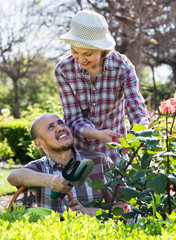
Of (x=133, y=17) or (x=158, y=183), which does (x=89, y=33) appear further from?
(x=133, y=17)

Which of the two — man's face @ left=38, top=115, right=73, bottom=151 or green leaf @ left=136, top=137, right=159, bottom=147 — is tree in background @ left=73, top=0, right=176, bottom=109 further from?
green leaf @ left=136, top=137, right=159, bottom=147

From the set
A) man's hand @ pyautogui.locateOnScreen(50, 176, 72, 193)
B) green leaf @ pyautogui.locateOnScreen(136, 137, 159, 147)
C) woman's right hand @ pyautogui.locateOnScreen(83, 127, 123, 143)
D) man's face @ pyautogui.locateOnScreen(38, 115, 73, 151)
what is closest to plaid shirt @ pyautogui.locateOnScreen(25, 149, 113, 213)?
man's face @ pyautogui.locateOnScreen(38, 115, 73, 151)

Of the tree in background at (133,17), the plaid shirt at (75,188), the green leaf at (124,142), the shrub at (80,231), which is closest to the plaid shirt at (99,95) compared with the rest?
the plaid shirt at (75,188)

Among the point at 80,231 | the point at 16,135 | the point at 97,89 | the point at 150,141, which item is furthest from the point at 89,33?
the point at 16,135

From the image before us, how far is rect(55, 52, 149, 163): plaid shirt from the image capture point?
8.91 feet

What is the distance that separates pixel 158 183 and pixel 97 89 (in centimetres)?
131

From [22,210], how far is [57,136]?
1001 mm

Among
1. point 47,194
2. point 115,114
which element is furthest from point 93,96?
point 47,194

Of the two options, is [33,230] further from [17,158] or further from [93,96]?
[17,158]

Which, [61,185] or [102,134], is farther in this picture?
[102,134]

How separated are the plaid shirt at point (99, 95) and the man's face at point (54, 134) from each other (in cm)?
10

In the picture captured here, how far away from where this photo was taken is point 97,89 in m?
2.83

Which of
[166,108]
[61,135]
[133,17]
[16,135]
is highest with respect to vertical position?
[166,108]

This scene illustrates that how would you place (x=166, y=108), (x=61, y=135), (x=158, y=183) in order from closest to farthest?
(x=158, y=183) → (x=166, y=108) → (x=61, y=135)
